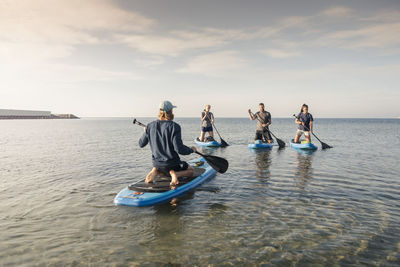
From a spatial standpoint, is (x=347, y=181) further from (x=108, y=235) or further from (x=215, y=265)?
(x=108, y=235)

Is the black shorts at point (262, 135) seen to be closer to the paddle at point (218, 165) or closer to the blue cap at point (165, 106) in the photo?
the paddle at point (218, 165)

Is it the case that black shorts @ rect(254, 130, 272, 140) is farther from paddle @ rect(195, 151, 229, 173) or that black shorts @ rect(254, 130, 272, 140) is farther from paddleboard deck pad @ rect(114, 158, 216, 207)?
paddleboard deck pad @ rect(114, 158, 216, 207)

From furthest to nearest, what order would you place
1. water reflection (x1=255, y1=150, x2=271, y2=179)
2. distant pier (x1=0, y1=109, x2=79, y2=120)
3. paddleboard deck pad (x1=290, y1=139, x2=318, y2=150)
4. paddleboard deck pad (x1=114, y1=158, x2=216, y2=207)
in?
distant pier (x1=0, y1=109, x2=79, y2=120), paddleboard deck pad (x1=290, y1=139, x2=318, y2=150), water reflection (x1=255, y1=150, x2=271, y2=179), paddleboard deck pad (x1=114, y1=158, x2=216, y2=207)

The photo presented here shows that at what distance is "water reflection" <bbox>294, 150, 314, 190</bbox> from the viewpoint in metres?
8.51

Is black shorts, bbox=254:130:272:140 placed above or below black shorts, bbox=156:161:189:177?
above

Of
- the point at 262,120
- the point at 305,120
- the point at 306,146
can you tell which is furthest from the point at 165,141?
the point at 306,146

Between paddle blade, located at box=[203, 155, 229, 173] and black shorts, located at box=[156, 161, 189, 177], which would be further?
paddle blade, located at box=[203, 155, 229, 173]

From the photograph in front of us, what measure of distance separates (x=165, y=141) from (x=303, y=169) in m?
7.43

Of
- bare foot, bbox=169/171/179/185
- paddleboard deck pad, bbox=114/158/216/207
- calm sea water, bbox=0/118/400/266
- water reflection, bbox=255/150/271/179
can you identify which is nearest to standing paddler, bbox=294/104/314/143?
water reflection, bbox=255/150/271/179

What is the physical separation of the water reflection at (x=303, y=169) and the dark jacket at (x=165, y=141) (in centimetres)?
465

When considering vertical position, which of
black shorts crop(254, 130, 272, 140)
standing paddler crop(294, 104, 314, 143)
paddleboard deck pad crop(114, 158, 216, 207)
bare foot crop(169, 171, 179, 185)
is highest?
standing paddler crop(294, 104, 314, 143)

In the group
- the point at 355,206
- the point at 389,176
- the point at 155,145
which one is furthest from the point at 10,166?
the point at 389,176

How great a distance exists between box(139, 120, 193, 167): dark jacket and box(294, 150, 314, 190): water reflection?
15.3 ft

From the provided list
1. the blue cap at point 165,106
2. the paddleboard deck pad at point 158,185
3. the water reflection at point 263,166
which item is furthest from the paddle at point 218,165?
the blue cap at point 165,106
